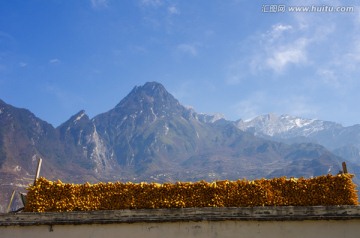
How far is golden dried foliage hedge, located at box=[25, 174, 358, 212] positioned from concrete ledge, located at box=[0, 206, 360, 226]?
0.42 metres

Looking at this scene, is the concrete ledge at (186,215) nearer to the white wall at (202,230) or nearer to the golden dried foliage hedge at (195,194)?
the white wall at (202,230)

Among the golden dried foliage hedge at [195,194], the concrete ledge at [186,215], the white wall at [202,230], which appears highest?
the golden dried foliage hedge at [195,194]

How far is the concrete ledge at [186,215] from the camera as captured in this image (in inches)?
554

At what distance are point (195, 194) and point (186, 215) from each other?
36.7 inches

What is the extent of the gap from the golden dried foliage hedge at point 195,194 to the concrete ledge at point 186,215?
0.42 meters

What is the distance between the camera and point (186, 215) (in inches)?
568

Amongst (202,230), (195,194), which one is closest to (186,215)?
(202,230)

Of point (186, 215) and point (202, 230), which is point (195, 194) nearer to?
point (186, 215)

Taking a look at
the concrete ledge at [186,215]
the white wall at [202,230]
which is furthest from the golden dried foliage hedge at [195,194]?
the white wall at [202,230]

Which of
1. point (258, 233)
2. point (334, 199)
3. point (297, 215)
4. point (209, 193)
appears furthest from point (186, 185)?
point (334, 199)

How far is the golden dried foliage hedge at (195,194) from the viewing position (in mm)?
14688

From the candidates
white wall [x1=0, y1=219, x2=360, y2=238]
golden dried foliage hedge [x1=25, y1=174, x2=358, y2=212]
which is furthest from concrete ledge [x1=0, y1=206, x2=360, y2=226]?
golden dried foliage hedge [x1=25, y1=174, x2=358, y2=212]

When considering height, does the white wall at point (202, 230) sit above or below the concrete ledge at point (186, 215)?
below

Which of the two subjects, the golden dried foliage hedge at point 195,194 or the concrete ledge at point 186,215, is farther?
the golden dried foliage hedge at point 195,194
